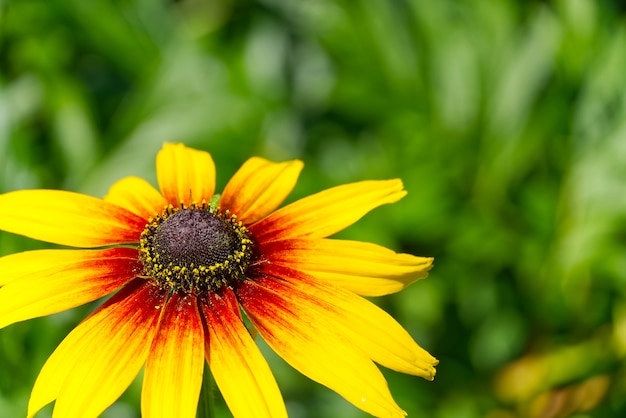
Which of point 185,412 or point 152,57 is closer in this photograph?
point 185,412

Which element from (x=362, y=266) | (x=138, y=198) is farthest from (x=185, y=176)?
(x=362, y=266)

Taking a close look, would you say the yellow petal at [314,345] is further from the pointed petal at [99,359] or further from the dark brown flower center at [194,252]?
the pointed petal at [99,359]

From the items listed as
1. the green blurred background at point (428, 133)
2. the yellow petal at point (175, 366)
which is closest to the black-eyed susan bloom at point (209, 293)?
the yellow petal at point (175, 366)

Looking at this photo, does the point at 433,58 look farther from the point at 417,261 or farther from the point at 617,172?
the point at 417,261

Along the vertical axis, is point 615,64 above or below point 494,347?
above

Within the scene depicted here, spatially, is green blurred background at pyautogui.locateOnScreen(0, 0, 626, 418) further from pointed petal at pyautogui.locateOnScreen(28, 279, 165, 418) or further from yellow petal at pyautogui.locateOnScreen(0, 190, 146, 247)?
pointed petal at pyautogui.locateOnScreen(28, 279, 165, 418)

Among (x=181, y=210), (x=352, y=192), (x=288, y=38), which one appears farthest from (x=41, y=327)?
(x=288, y=38)
